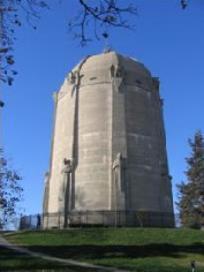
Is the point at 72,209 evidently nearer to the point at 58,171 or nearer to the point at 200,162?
the point at 58,171

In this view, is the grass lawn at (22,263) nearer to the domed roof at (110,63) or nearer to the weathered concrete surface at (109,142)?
the weathered concrete surface at (109,142)

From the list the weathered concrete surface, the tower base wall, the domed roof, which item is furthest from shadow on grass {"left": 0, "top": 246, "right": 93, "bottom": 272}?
the domed roof

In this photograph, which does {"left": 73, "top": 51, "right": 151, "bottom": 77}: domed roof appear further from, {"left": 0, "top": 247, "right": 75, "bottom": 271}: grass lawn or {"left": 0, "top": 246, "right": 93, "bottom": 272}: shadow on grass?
{"left": 0, "top": 246, "right": 93, "bottom": 272}: shadow on grass

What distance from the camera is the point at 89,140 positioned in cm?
4488

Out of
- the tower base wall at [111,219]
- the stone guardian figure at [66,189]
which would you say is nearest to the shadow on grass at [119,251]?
the tower base wall at [111,219]

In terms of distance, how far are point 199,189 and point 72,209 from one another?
1965 cm

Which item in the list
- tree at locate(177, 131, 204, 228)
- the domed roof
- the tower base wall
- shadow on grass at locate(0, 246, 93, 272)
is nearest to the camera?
shadow on grass at locate(0, 246, 93, 272)

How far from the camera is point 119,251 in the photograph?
1111 inches

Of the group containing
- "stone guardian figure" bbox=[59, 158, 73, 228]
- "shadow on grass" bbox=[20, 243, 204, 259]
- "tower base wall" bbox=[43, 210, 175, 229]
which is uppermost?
"stone guardian figure" bbox=[59, 158, 73, 228]

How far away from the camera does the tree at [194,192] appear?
56619 mm

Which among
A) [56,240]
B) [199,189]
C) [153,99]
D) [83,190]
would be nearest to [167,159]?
[153,99]

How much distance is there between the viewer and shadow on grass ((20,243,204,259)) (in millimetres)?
26688

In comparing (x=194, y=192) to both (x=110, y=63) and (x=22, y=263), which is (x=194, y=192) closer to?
(x=110, y=63)

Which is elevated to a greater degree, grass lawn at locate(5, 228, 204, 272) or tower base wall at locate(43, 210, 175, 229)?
tower base wall at locate(43, 210, 175, 229)
